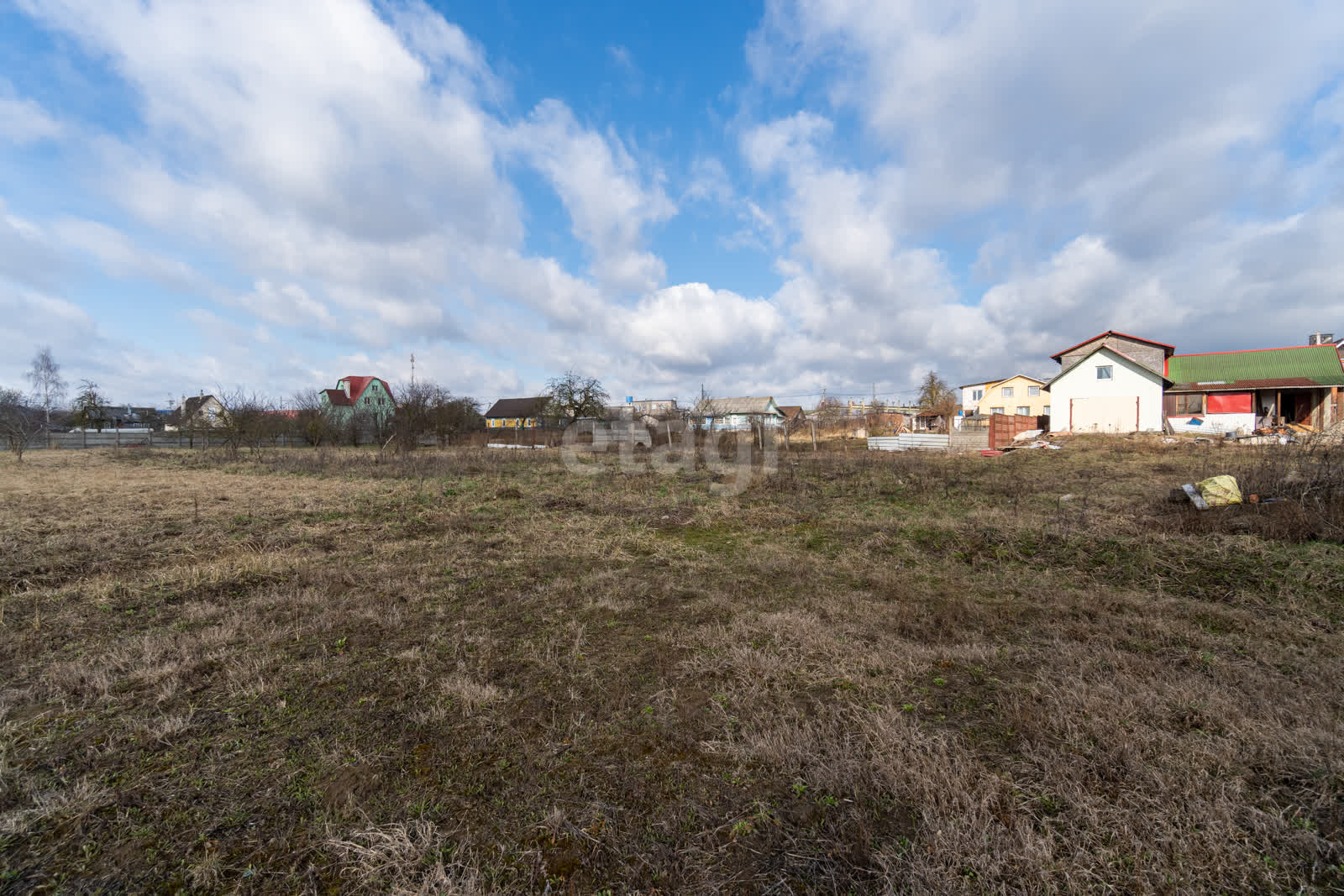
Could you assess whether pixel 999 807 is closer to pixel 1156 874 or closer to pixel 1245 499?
pixel 1156 874

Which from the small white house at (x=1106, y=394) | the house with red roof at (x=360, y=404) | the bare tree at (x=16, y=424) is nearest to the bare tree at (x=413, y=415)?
the house with red roof at (x=360, y=404)

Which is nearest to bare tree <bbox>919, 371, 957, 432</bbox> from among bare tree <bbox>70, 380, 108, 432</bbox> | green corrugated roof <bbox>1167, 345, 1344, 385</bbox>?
green corrugated roof <bbox>1167, 345, 1344, 385</bbox>

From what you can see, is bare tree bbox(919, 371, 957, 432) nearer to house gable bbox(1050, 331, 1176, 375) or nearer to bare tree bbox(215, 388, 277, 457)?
house gable bbox(1050, 331, 1176, 375)

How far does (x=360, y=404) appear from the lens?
46.8 m

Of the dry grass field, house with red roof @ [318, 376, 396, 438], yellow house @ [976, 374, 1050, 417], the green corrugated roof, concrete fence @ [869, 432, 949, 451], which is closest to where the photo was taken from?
the dry grass field

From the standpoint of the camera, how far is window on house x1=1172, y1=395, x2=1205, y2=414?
27.2 metres

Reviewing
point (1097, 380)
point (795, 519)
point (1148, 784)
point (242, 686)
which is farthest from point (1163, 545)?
point (1097, 380)

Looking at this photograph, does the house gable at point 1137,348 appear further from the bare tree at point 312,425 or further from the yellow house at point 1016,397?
the bare tree at point 312,425

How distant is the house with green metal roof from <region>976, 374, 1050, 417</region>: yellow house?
59.7 ft

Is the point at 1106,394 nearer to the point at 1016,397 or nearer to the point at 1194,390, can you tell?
the point at 1194,390

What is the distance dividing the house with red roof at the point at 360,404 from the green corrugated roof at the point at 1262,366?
47.6m

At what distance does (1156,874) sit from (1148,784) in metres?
0.52

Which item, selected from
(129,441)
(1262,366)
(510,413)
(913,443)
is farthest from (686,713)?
(510,413)

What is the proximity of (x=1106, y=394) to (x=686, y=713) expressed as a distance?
111 ft
